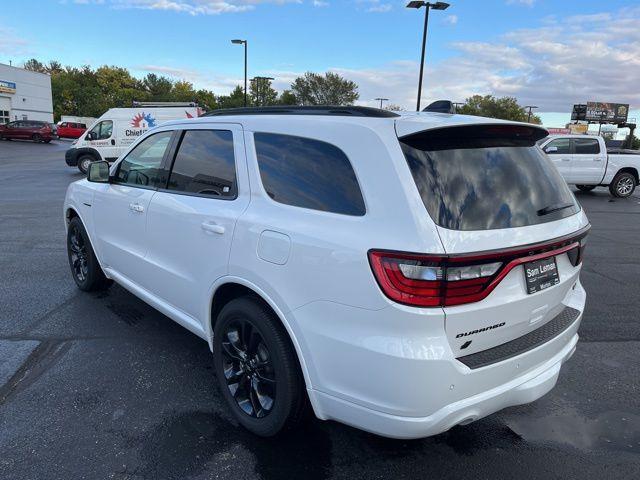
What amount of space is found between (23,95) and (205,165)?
6263 cm

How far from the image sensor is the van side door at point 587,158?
15586 mm

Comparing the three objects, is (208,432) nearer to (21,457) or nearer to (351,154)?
(21,457)

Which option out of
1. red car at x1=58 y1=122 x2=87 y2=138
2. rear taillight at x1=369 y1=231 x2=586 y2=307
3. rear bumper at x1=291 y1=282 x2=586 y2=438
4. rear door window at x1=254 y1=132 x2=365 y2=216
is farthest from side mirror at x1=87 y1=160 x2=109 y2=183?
red car at x1=58 y1=122 x2=87 y2=138

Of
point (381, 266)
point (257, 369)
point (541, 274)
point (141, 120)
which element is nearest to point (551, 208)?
point (541, 274)

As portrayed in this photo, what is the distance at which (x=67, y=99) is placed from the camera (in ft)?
263

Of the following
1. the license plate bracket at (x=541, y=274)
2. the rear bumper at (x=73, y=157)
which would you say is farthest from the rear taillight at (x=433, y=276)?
the rear bumper at (x=73, y=157)

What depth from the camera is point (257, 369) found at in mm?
2756

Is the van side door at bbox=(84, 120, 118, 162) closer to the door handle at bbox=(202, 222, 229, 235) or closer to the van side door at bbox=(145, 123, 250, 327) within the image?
the van side door at bbox=(145, 123, 250, 327)

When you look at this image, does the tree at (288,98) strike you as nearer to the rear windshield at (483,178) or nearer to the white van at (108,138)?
the white van at (108,138)

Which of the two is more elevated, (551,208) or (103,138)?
(103,138)

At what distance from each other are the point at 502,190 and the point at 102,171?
11.4 feet

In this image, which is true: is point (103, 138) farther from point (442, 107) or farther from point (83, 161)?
point (442, 107)

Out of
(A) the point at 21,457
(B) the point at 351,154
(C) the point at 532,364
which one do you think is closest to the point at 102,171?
(A) the point at 21,457

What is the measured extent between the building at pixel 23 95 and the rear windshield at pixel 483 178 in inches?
2344
